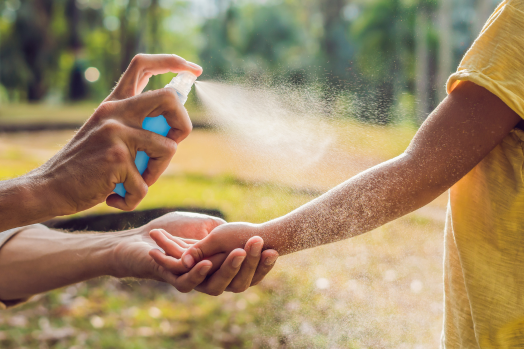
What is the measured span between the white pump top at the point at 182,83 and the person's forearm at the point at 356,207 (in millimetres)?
584

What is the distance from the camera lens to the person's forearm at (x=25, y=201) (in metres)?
1.45

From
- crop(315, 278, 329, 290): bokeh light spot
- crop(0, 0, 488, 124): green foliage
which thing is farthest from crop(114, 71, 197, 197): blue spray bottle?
crop(0, 0, 488, 124): green foliage

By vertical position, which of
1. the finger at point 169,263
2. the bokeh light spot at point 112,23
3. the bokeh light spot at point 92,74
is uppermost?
the finger at point 169,263

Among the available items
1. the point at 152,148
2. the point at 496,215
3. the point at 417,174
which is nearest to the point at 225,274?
the point at 152,148

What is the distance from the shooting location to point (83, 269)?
200cm

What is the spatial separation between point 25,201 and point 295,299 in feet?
11.4

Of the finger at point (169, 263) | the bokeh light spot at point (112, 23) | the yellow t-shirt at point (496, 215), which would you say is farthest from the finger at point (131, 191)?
the bokeh light spot at point (112, 23)

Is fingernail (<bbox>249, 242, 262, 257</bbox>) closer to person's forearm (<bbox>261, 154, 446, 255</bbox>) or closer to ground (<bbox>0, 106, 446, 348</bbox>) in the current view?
person's forearm (<bbox>261, 154, 446, 255</bbox>)

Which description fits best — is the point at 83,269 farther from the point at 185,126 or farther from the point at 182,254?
the point at 185,126

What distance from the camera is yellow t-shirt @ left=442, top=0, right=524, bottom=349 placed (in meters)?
1.20

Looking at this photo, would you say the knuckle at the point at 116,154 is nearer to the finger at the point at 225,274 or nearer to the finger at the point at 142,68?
the finger at the point at 142,68

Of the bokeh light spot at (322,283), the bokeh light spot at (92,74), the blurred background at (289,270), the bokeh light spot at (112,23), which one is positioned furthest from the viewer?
the bokeh light spot at (112,23)

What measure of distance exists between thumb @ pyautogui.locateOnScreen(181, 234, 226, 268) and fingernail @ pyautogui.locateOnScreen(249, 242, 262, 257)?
168mm

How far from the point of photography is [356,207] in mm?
1418
